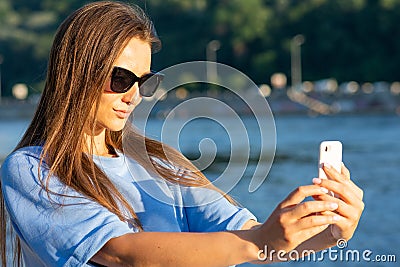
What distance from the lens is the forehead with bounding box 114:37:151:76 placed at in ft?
4.40

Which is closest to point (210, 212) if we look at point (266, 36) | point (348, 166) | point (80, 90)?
point (80, 90)

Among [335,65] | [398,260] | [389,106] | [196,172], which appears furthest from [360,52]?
[196,172]

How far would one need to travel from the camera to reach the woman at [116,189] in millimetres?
1159

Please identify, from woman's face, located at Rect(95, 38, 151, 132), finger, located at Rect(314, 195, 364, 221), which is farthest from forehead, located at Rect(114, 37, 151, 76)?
finger, located at Rect(314, 195, 364, 221)

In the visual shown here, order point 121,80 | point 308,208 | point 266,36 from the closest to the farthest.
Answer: point 308,208 → point 121,80 → point 266,36

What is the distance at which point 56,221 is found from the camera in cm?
123

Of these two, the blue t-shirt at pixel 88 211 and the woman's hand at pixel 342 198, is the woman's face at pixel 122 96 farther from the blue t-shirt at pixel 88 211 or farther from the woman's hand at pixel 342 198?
the woman's hand at pixel 342 198

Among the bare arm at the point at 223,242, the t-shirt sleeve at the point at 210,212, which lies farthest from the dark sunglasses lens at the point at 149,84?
the bare arm at the point at 223,242

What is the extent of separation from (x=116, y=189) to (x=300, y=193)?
1.04ft

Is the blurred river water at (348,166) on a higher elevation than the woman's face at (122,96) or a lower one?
higher

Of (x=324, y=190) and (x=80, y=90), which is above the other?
(x=80, y=90)

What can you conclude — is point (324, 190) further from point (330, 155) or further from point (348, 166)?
point (348, 166)

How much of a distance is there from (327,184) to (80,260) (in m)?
0.29

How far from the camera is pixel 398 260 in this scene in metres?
8.39
